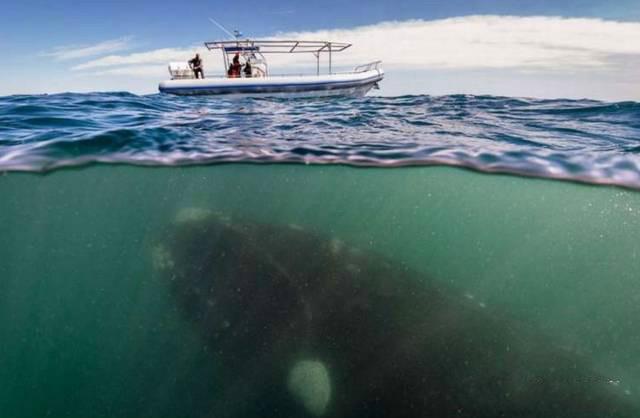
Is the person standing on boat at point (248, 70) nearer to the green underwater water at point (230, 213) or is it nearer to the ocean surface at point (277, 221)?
the ocean surface at point (277, 221)

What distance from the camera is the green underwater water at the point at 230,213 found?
7.10 metres

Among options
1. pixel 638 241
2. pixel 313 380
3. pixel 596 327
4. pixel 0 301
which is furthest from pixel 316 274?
pixel 638 241

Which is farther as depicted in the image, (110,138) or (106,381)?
(110,138)

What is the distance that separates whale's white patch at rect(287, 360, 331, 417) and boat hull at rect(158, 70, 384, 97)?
1890cm

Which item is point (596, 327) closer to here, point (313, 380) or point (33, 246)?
point (313, 380)

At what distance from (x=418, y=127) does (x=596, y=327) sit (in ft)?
21.7

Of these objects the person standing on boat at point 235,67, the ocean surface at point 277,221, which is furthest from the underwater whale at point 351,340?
the person standing on boat at point 235,67

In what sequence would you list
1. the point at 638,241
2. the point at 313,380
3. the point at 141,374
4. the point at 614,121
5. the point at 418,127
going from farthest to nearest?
the point at 614,121, the point at 418,127, the point at 638,241, the point at 141,374, the point at 313,380

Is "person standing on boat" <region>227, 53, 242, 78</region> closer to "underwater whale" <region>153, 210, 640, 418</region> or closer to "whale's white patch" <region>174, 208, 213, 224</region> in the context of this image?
"whale's white patch" <region>174, 208, 213, 224</region>

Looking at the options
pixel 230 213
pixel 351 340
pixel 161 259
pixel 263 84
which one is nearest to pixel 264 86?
pixel 263 84

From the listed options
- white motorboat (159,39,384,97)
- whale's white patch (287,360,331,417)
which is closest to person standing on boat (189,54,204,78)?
white motorboat (159,39,384,97)

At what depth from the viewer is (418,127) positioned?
11297 millimetres

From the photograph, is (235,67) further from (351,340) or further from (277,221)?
(351,340)

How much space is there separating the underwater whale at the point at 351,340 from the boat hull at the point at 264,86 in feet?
54.9
